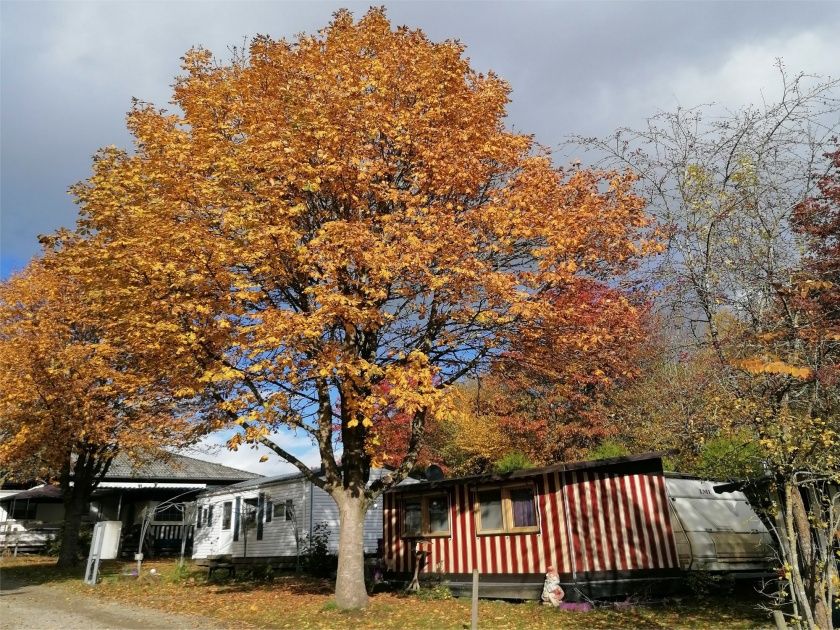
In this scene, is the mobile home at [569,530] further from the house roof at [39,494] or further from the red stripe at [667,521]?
the house roof at [39,494]

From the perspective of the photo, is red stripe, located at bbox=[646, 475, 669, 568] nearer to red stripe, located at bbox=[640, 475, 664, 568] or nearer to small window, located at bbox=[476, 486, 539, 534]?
red stripe, located at bbox=[640, 475, 664, 568]

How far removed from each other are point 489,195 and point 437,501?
9741 millimetres

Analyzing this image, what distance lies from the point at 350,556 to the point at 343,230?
7519mm

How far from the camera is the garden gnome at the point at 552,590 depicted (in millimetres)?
14050

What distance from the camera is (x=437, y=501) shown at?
60.3ft

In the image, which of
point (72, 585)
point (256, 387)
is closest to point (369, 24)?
point (256, 387)

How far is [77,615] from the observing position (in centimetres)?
1359

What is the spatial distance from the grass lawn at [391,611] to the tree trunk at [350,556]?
0.35 m

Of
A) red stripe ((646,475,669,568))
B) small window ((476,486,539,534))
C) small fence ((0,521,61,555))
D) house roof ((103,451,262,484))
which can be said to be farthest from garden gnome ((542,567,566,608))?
small fence ((0,521,61,555))

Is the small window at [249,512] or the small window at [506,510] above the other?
the small window at [249,512]

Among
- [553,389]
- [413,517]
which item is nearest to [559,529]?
[553,389]

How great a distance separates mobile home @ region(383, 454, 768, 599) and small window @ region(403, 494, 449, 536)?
4 centimetres

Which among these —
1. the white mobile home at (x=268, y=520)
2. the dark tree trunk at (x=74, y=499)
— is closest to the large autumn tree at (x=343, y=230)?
the white mobile home at (x=268, y=520)

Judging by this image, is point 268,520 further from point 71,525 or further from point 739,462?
point 739,462
